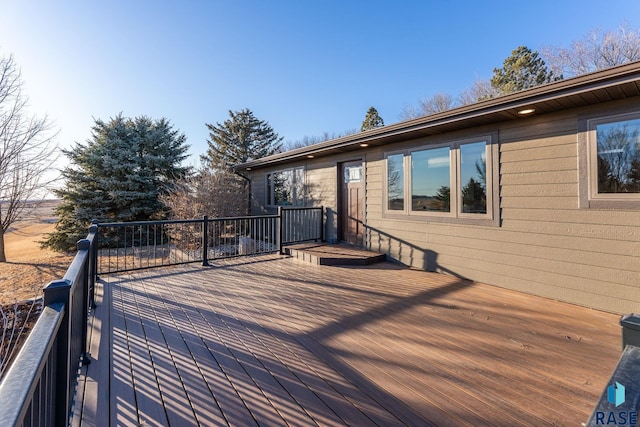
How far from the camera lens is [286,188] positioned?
8781 mm

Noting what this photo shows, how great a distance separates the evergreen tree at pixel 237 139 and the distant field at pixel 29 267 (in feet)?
37.0

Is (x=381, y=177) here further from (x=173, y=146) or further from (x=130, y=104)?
(x=130, y=104)

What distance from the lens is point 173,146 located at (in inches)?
536

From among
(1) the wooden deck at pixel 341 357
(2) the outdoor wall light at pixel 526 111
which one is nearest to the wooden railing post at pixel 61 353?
Result: (1) the wooden deck at pixel 341 357

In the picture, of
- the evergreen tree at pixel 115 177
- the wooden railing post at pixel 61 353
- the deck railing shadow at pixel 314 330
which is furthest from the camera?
the evergreen tree at pixel 115 177

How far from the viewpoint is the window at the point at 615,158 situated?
3.09m

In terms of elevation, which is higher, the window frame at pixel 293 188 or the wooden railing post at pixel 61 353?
the window frame at pixel 293 188

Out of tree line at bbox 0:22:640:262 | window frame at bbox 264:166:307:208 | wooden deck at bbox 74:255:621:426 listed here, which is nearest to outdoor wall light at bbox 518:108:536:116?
wooden deck at bbox 74:255:621:426

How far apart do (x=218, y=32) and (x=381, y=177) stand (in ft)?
21.5

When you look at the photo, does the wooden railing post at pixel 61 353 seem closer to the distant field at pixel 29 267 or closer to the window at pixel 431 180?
the window at pixel 431 180

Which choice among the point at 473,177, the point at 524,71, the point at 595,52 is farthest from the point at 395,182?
the point at 524,71

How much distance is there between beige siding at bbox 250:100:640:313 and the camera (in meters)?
3.20

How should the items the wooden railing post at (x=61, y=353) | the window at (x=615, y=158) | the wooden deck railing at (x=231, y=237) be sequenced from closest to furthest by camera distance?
the wooden railing post at (x=61, y=353) < the window at (x=615, y=158) < the wooden deck railing at (x=231, y=237)

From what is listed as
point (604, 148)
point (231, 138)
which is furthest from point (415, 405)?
point (231, 138)
